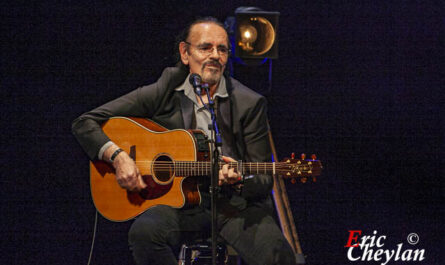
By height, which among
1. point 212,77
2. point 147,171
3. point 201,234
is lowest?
point 201,234

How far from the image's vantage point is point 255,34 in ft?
10.6

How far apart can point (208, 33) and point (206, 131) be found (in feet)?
2.01

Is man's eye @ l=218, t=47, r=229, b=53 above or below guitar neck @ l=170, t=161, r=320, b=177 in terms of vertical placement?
above

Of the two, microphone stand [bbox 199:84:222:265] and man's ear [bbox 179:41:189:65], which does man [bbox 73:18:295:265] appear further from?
microphone stand [bbox 199:84:222:265]

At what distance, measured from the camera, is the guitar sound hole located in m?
2.87

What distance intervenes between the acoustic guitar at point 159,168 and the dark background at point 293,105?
93 centimetres

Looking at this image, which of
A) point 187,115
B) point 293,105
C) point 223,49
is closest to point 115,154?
point 187,115

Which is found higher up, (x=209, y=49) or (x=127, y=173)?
(x=209, y=49)

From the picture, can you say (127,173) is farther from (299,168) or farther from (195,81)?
(299,168)

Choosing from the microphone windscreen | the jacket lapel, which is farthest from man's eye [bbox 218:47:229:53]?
the microphone windscreen

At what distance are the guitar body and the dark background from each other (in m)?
0.92

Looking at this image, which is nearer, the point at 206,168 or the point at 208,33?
the point at 206,168

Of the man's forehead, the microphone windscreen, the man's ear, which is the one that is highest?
the man's forehead

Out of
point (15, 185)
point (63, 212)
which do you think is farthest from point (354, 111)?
point (15, 185)
